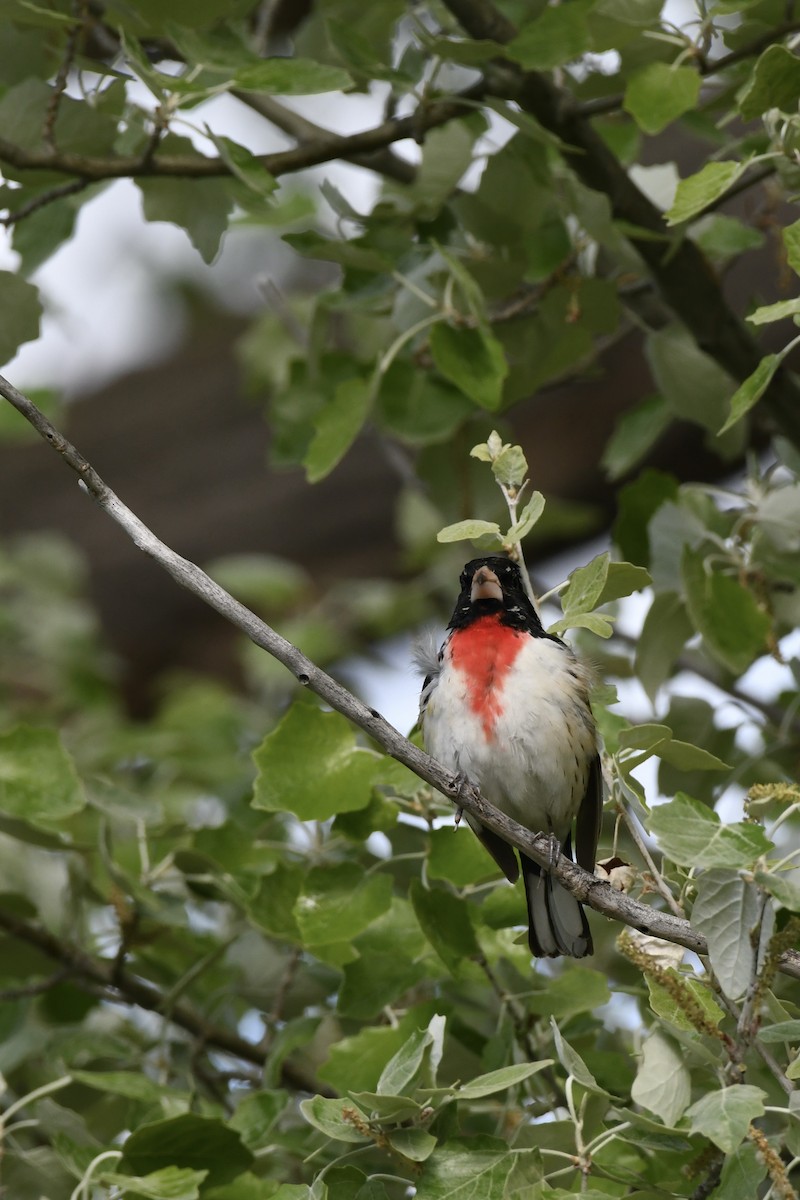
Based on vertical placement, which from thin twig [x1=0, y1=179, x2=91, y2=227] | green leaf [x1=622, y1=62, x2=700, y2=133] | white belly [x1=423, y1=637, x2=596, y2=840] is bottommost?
white belly [x1=423, y1=637, x2=596, y2=840]

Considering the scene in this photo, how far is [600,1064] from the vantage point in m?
2.64

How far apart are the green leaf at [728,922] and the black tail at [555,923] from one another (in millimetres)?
921

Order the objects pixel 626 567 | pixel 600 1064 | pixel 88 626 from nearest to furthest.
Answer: pixel 626 567 < pixel 600 1064 < pixel 88 626

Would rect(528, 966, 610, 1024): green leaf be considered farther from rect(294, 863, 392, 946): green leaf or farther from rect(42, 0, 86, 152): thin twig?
rect(42, 0, 86, 152): thin twig

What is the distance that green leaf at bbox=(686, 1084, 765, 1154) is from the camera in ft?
6.21

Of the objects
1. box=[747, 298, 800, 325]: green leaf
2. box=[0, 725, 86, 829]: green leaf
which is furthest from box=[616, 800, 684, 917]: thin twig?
box=[0, 725, 86, 829]: green leaf

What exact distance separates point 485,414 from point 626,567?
4.68ft

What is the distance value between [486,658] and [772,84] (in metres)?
1.39

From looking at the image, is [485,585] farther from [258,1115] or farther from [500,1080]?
[500,1080]

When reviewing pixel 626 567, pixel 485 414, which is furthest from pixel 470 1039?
pixel 485 414

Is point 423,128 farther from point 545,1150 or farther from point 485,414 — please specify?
point 545,1150

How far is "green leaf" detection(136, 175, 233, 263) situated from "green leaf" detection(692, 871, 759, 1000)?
Answer: 72.9 inches

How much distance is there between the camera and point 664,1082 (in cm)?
220

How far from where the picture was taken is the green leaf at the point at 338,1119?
215cm
